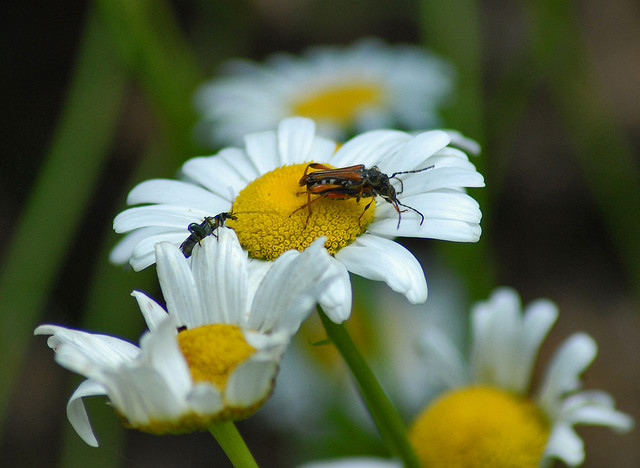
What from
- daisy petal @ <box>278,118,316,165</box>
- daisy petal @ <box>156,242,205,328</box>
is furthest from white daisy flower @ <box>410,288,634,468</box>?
daisy petal @ <box>156,242,205,328</box>

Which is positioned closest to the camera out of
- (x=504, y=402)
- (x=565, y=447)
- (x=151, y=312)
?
(x=151, y=312)

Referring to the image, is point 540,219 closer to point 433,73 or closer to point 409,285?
point 433,73

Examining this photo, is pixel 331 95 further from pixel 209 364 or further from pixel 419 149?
pixel 209 364

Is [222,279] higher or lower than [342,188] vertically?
lower

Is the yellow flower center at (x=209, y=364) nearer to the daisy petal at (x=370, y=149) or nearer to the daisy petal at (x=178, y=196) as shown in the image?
the daisy petal at (x=178, y=196)

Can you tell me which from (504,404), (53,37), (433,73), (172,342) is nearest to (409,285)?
(172,342)

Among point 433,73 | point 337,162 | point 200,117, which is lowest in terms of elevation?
point 337,162

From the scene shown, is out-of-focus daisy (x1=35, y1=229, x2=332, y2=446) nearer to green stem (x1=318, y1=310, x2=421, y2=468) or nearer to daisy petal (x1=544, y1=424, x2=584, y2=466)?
green stem (x1=318, y1=310, x2=421, y2=468)

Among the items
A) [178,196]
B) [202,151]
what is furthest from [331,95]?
[178,196]
